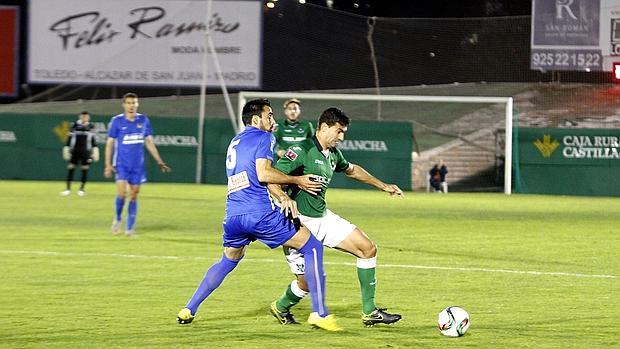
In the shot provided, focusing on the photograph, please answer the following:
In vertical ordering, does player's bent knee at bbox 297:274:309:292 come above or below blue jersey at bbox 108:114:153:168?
below

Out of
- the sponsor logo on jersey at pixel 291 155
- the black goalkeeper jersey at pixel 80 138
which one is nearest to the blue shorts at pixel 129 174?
the sponsor logo on jersey at pixel 291 155

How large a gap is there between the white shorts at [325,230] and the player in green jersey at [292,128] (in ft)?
29.0

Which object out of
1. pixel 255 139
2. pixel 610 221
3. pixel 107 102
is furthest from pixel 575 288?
pixel 107 102

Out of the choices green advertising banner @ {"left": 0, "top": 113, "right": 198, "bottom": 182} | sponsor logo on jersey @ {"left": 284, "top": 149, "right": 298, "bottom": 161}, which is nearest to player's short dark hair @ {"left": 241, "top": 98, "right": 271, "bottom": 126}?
sponsor logo on jersey @ {"left": 284, "top": 149, "right": 298, "bottom": 161}

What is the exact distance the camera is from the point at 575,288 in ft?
43.0

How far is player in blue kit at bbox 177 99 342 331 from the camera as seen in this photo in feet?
32.3

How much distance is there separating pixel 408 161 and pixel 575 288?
72.1ft

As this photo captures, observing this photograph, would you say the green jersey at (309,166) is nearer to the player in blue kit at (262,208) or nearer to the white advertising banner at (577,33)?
the player in blue kit at (262,208)

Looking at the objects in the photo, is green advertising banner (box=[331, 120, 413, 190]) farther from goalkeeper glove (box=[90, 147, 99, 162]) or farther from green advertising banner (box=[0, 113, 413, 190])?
goalkeeper glove (box=[90, 147, 99, 162])

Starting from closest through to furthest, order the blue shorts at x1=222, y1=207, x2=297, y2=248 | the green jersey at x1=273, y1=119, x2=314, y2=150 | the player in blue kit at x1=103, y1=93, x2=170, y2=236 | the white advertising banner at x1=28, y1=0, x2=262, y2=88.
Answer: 1. the blue shorts at x1=222, y1=207, x2=297, y2=248
2. the player in blue kit at x1=103, y1=93, x2=170, y2=236
3. the green jersey at x1=273, y1=119, x2=314, y2=150
4. the white advertising banner at x1=28, y1=0, x2=262, y2=88

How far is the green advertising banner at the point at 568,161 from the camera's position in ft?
110

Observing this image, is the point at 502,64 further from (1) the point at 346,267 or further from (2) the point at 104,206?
(1) the point at 346,267

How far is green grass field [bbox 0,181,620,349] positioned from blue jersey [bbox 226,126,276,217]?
1064 mm

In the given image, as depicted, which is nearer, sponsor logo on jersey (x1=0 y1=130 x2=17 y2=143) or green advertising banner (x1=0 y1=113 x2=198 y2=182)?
green advertising banner (x1=0 y1=113 x2=198 y2=182)
